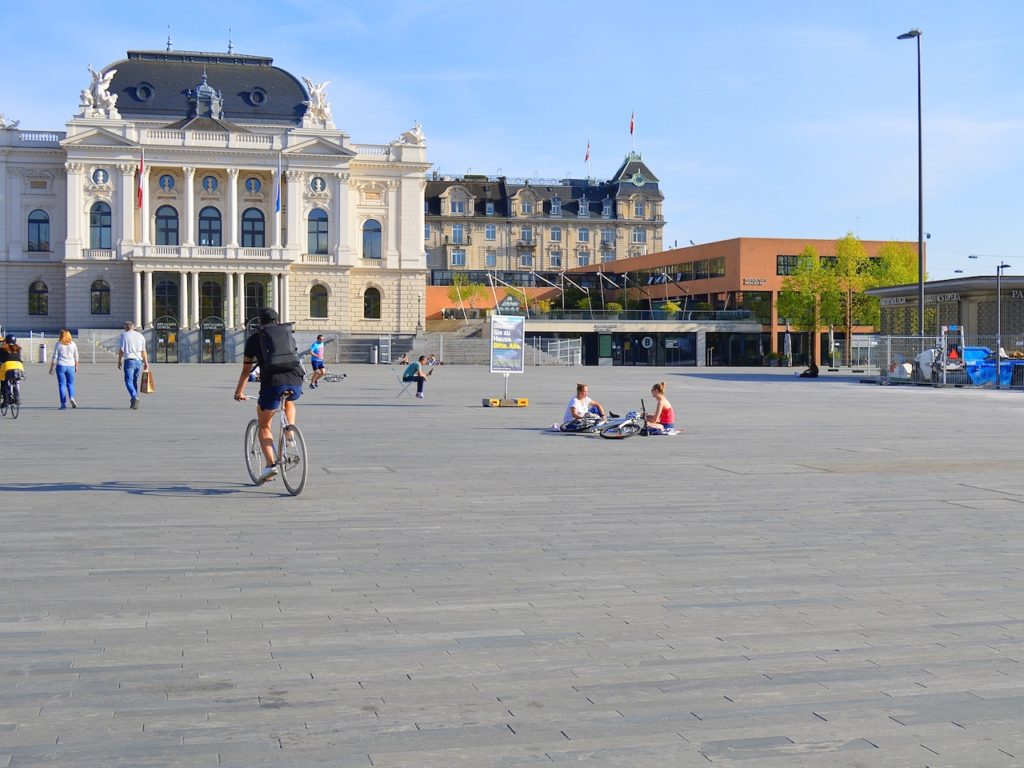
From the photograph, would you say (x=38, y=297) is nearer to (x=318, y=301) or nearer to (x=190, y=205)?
(x=190, y=205)

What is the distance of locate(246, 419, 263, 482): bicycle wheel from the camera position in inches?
504

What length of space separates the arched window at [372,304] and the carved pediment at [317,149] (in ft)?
36.6

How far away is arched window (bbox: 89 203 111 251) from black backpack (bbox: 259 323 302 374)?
3274 inches

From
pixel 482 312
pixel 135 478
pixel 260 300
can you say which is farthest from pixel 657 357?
pixel 135 478

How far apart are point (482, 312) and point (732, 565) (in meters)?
98.8

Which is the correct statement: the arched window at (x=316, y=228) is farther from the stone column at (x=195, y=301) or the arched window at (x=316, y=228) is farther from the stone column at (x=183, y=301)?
the stone column at (x=183, y=301)

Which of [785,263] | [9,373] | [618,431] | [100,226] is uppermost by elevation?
[100,226]

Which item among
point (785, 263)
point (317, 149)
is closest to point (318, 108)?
point (317, 149)

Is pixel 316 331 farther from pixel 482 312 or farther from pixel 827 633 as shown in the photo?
pixel 827 633

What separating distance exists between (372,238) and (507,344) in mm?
68086

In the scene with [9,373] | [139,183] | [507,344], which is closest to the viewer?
[9,373]

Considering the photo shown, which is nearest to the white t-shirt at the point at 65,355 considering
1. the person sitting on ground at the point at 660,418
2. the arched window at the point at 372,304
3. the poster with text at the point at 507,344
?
the poster with text at the point at 507,344

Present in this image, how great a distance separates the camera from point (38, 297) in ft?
299

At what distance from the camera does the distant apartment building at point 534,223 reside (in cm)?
13150
